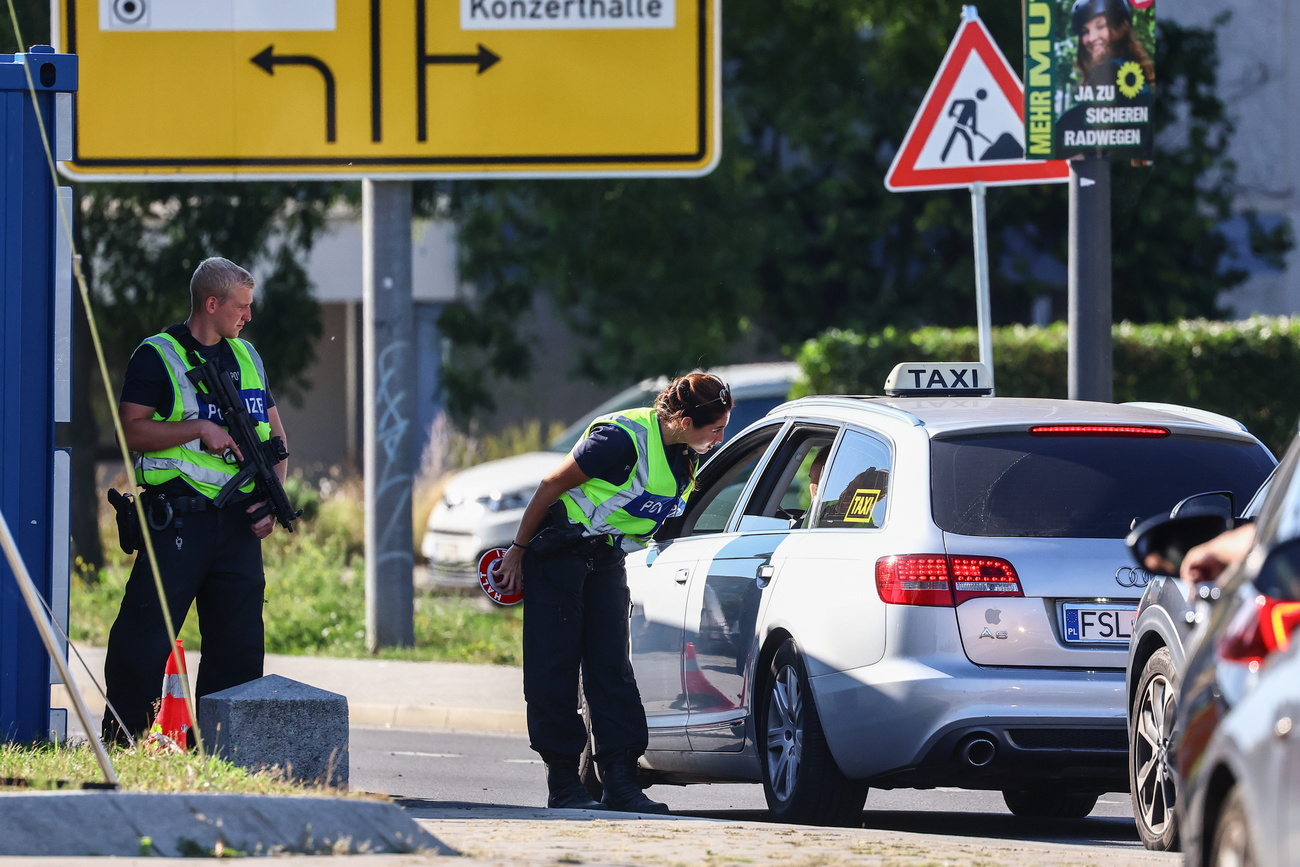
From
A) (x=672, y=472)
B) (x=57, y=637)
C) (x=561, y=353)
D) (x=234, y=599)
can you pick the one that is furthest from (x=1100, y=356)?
(x=561, y=353)

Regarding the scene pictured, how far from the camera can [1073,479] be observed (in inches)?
255

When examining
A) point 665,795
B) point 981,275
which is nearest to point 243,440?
point 665,795

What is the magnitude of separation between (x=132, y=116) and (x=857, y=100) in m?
11.2

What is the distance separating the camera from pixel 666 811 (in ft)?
23.5

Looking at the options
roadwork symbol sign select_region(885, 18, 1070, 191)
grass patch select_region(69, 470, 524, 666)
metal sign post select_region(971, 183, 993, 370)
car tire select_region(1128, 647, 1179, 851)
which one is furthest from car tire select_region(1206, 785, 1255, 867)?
grass patch select_region(69, 470, 524, 666)

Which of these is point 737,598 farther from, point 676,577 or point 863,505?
point 863,505

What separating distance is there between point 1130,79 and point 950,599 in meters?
3.44

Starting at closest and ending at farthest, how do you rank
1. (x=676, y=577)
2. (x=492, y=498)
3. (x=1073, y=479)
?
1. (x=1073, y=479)
2. (x=676, y=577)
3. (x=492, y=498)

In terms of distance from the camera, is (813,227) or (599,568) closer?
(599,568)

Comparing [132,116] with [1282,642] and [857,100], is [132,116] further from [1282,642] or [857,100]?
[857,100]

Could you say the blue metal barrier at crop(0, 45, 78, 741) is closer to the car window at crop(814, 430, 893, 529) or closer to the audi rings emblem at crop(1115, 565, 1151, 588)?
the car window at crop(814, 430, 893, 529)

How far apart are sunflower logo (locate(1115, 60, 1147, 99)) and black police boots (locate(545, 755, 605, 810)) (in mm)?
3792

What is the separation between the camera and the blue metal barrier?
266 inches

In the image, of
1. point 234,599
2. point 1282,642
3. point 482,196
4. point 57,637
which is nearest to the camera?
point 1282,642
